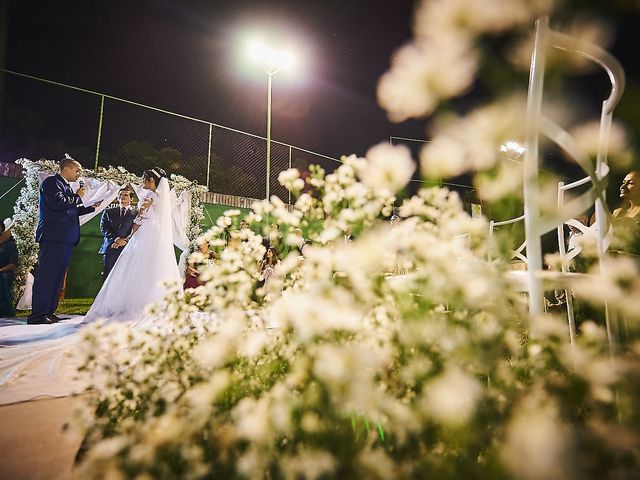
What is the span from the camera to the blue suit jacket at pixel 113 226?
6426mm

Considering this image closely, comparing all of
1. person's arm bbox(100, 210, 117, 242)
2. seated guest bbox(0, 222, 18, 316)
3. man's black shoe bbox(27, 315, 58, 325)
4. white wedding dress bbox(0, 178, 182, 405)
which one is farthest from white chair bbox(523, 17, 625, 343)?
seated guest bbox(0, 222, 18, 316)

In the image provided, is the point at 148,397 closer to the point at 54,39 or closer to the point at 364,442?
the point at 364,442

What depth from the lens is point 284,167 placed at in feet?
42.5

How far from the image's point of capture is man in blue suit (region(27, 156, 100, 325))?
16.9ft

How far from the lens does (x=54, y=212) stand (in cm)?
519

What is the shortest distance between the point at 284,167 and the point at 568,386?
1278cm

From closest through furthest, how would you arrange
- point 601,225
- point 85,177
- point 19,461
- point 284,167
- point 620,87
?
point 620,87, point 601,225, point 19,461, point 85,177, point 284,167

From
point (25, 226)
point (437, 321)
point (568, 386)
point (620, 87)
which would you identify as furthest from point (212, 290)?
point (25, 226)

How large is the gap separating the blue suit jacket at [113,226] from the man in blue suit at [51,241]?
1.08 meters

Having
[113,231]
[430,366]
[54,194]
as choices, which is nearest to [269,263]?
[113,231]

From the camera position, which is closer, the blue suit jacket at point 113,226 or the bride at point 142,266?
the bride at point 142,266

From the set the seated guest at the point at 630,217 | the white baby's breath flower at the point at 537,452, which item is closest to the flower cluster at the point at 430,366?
the white baby's breath flower at the point at 537,452

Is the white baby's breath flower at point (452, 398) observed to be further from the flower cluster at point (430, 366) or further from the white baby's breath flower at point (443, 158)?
the white baby's breath flower at point (443, 158)

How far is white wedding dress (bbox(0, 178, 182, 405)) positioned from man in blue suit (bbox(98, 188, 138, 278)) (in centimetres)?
44
